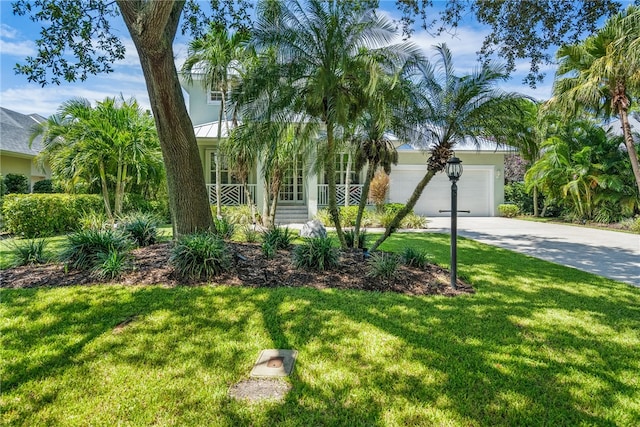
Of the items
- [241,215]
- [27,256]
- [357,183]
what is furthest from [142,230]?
[357,183]

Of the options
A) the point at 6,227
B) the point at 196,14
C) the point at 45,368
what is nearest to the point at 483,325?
the point at 45,368

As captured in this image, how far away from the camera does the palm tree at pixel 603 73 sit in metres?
9.59

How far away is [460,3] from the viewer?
272 inches

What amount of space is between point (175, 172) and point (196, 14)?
4.42 metres

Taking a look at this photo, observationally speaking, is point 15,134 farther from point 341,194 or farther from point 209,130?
point 341,194

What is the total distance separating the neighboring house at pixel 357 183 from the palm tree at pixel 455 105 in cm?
885

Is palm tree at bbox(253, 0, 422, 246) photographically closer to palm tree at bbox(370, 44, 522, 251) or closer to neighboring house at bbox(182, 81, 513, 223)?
palm tree at bbox(370, 44, 522, 251)

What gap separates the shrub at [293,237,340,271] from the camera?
6.39 m

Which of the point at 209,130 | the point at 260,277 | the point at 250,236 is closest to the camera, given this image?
the point at 260,277

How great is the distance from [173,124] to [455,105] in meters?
5.47

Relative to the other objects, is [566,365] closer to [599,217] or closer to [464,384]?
[464,384]

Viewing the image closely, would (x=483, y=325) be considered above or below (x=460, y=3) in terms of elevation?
below

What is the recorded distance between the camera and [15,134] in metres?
18.3

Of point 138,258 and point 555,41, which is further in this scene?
point 555,41
